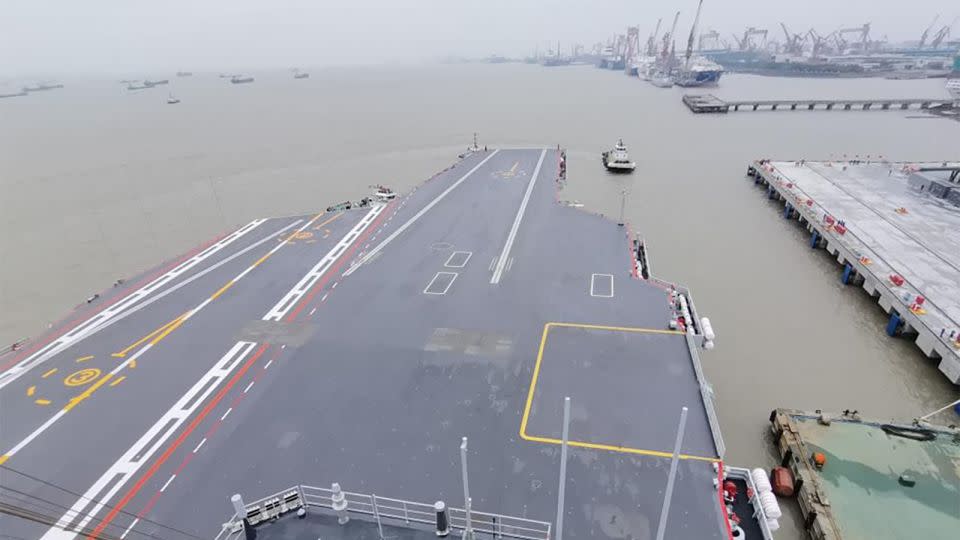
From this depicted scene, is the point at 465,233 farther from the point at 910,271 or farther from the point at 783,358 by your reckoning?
the point at 910,271

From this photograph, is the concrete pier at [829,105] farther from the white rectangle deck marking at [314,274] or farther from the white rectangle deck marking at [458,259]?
the white rectangle deck marking at [314,274]

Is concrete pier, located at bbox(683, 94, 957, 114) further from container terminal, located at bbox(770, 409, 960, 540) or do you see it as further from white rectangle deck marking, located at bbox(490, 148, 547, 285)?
container terminal, located at bbox(770, 409, 960, 540)

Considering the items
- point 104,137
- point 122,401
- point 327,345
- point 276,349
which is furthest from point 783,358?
point 104,137

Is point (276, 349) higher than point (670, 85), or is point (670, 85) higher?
point (670, 85)

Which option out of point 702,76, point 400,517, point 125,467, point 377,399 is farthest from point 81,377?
point 702,76

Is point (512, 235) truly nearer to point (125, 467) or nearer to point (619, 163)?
point (125, 467)

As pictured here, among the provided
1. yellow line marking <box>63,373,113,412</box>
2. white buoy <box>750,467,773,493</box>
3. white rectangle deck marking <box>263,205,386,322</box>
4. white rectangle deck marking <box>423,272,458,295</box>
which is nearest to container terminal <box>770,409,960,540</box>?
white buoy <box>750,467,773,493</box>
